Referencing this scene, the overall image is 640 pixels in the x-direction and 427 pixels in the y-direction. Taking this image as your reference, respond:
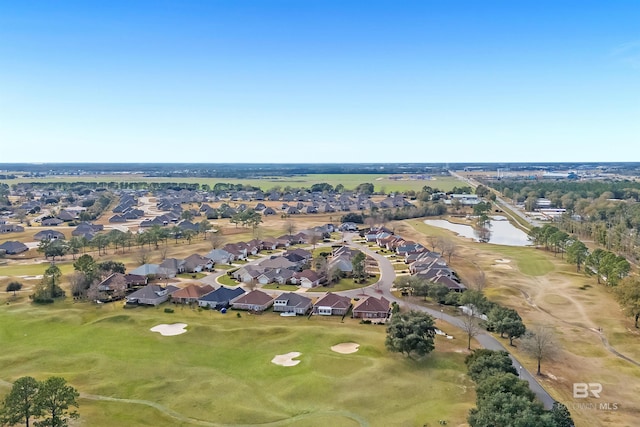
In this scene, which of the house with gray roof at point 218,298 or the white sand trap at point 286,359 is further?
the house with gray roof at point 218,298

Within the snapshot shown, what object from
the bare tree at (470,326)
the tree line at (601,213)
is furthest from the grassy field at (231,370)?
the tree line at (601,213)

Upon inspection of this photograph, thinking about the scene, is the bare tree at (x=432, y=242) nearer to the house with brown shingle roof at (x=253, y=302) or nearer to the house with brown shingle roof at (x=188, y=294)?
the house with brown shingle roof at (x=253, y=302)

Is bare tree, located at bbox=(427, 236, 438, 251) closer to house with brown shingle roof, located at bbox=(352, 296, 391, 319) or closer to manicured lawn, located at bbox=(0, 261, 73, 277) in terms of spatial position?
house with brown shingle roof, located at bbox=(352, 296, 391, 319)

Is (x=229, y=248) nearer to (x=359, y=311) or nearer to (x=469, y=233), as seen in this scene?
(x=359, y=311)

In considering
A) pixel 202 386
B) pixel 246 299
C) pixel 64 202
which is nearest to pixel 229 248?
pixel 246 299

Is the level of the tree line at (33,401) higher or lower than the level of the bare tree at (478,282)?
higher

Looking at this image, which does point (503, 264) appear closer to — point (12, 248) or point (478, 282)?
point (478, 282)
